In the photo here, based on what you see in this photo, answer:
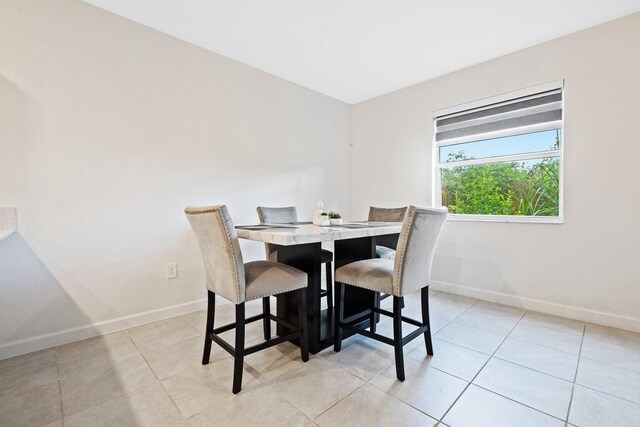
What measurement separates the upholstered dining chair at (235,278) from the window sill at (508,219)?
2235 millimetres

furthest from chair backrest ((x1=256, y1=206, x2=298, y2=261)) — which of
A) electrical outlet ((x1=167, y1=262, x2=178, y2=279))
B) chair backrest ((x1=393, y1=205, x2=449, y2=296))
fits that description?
chair backrest ((x1=393, y1=205, x2=449, y2=296))

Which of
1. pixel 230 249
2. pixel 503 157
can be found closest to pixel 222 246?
pixel 230 249

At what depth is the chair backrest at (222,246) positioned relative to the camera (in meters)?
1.45

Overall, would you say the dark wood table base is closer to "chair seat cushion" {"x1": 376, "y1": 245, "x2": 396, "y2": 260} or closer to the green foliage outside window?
"chair seat cushion" {"x1": 376, "y1": 245, "x2": 396, "y2": 260}

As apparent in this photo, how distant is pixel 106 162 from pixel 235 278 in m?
1.57

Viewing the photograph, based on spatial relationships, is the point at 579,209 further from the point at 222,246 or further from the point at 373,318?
the point at 222,246

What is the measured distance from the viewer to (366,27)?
2445 mm

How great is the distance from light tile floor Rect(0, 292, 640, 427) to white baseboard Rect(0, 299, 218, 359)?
0.07m

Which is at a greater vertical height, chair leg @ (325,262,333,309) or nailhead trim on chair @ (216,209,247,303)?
nailhead trim on chair @ (216,209,247,303)

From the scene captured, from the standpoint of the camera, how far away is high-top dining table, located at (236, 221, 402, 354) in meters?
1.60

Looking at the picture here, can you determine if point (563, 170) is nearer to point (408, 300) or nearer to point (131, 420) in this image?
point (408, 300)

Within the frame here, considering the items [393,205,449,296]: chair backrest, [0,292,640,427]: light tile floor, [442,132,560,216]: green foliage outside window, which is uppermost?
[442,132,560,216]: green foliage outside window

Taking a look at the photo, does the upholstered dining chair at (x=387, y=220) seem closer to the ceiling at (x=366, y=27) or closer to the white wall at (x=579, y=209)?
the white wall at (x=579, y=209)

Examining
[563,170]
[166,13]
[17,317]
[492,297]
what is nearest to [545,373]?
[492,297]
